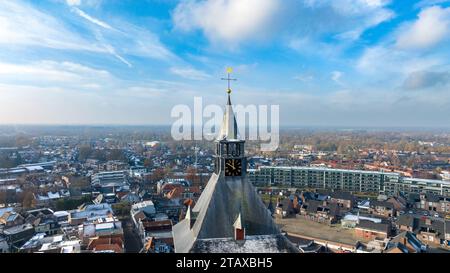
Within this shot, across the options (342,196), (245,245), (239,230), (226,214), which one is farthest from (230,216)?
(342,196)

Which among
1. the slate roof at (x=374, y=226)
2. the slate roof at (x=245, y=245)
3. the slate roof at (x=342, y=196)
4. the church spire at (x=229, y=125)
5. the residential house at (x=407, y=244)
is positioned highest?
the church spire at (x=229, y=125)

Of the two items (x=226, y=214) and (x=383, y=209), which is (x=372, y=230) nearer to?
(x=383, y=209)

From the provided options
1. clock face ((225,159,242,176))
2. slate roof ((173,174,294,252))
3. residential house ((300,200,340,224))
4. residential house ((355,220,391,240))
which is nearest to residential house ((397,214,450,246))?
residential house ((355,220,391,240))

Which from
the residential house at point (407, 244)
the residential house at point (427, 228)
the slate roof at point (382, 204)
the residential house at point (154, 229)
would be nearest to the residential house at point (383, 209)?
the slate roof at point (382, 204)

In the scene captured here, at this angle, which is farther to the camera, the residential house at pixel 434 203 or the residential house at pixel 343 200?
the residential house at pixel 343 200

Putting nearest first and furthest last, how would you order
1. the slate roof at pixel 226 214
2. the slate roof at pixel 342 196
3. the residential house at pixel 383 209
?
the slate roof at pixel 226 214, the residential house at pixel 383 209, the slate roof at pixel 342 196

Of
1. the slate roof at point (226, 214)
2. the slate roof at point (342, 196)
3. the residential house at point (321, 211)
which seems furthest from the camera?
the slate roof at point (342, 196)

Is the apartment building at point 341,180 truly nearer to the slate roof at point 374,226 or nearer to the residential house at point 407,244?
the slate roof at point 374,226

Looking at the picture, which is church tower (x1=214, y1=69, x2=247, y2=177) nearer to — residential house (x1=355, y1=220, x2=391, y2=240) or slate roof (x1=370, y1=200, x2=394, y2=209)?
residential house (x1=355, y1=220, x2=391, y2=240)
